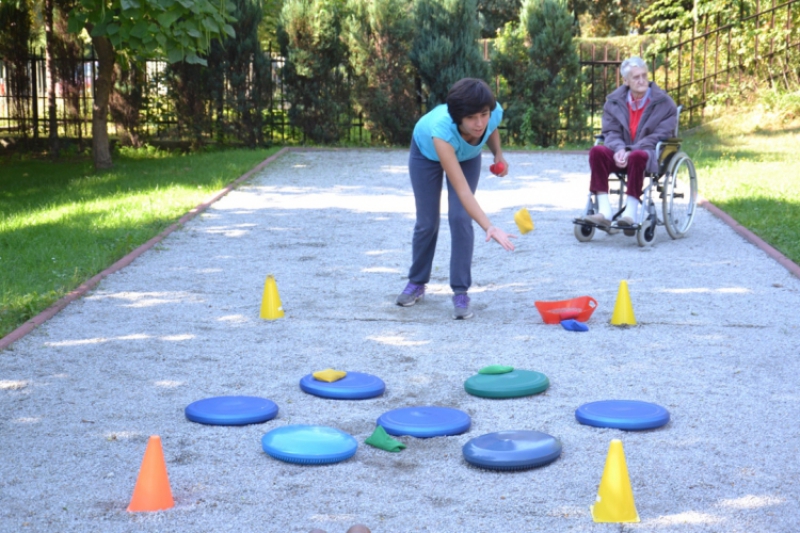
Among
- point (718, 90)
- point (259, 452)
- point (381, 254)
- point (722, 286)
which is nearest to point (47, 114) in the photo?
point (381, 254)

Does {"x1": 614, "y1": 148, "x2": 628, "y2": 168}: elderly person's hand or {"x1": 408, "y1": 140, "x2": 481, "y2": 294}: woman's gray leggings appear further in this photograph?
{"x1": 614, "y1": 148, "x2": 628, "y2": 168}: elderly person's hand

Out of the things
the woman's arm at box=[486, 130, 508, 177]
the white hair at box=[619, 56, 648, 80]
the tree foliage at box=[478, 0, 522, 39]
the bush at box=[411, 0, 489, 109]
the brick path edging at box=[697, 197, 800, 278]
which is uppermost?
the tree foliage at box=[478, 0, 522, 39]

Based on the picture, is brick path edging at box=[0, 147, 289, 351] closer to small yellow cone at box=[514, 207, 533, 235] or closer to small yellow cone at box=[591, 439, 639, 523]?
small yellow cone at box=[514, 207, 533, 235]

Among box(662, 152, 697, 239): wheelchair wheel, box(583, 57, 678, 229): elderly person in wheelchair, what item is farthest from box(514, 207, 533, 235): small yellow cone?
box(662, 152, 697, 239): wheelchair wheel

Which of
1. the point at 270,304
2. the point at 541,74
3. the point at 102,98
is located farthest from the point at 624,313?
the point at 541,74

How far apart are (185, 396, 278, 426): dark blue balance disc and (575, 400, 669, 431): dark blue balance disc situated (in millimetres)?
1445

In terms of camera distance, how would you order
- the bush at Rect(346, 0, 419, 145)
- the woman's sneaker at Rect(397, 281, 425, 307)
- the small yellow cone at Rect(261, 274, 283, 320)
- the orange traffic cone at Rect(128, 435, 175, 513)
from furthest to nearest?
the bush at Rect(346, 0, 419, 145)
the woman's sneaker at Rect(397, 281, 425, 307)
the small yellow cone at Rect(261, 274, 283, 320)
the orange traffic cone at Rect(128, 435, 175, 513)

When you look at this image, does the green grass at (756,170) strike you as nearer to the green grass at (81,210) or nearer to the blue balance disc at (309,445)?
the blue balance disc at (309,445)

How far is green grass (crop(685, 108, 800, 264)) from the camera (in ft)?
29.4

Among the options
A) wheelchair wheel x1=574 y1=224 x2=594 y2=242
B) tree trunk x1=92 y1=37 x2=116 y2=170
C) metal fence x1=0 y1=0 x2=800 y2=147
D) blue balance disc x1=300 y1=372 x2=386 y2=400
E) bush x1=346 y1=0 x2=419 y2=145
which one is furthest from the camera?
metal fence x1=0 y1=0 x2=800 y2=147

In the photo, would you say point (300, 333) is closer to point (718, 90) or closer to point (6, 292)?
point (6, 292)

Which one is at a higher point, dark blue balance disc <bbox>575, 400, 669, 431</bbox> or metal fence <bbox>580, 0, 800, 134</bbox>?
metal fence <bbox>580, 0, 800, 134</bbox>

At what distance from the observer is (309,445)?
3766 mm

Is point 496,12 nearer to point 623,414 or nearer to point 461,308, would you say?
point 461,308
